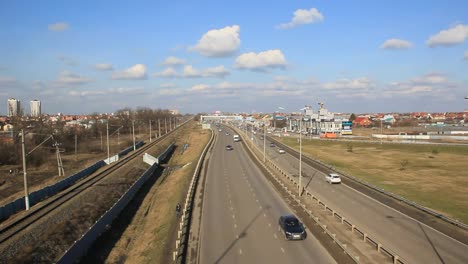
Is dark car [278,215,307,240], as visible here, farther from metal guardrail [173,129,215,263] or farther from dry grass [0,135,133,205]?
dry grass [0,135,133,205]

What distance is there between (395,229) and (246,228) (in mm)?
10260

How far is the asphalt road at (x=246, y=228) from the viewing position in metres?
23.0

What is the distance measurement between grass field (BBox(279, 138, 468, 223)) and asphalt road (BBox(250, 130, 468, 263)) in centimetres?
483

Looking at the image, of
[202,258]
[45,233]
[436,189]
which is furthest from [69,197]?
[436,189]

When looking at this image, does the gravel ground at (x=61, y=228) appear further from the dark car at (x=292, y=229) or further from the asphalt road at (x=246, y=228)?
the dark car at (x=292, y=229)

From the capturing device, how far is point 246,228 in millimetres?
28922

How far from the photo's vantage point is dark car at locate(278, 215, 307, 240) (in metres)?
25.7

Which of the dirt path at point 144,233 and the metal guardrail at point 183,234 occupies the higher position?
the metal guardrail at point 183,234

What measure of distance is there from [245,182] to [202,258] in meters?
27.0

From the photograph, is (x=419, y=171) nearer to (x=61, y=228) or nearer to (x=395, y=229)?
(x=395, y=229)

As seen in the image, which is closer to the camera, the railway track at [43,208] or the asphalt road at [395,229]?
the asphalt road at [395,229]

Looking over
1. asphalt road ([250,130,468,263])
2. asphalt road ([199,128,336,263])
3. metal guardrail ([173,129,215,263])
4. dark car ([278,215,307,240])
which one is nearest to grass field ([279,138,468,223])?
asphalt road ([250,130,468,263])

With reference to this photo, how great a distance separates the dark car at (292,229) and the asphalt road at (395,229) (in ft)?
16.0

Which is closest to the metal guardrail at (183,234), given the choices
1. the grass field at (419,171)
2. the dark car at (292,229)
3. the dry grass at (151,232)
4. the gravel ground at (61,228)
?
the dry grass at (151,232)
